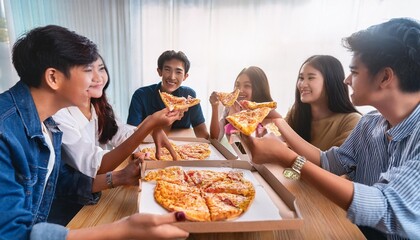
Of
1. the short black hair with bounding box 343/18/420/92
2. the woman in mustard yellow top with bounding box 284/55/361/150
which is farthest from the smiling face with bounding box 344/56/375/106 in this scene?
the woman in mustard yellow top with bounding box 284/55/361/150

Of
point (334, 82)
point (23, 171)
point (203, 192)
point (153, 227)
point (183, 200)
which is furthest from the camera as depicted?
point (334, 82)

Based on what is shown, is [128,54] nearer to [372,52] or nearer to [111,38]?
[111,38]

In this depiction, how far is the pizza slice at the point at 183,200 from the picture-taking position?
101cm

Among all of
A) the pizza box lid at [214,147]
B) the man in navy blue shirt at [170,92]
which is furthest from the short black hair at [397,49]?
the man in navy blue shirt at [170,92]

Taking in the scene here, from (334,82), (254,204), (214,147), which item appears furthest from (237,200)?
(334,82)

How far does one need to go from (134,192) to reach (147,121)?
16.9 inches

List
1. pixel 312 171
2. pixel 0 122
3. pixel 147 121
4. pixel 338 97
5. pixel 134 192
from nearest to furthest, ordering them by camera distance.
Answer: pixel 0 122
pixel 312 171
pixel 134 192
pixel 147 121
pixel 338 97

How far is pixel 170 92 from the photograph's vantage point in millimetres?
3059

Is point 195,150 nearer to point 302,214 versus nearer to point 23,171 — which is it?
point 302,214

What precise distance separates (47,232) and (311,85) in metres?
2.07

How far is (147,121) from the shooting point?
5.20 feet

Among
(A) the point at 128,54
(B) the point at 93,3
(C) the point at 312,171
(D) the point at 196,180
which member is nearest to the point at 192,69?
(A) the point at 128,54

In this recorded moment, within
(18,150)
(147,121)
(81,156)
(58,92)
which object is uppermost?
(58,92)

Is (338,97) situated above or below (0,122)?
below
